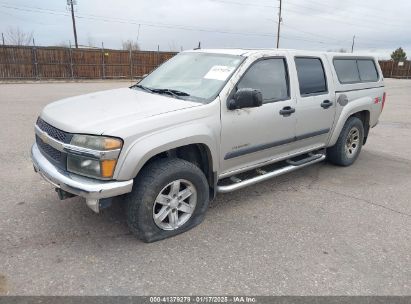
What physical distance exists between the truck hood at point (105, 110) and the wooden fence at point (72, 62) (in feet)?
73.0

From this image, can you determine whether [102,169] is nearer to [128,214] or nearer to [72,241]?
[128,214]

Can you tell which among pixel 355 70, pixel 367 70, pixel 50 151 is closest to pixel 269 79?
pixel 355 70

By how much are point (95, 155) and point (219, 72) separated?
66.7 inches

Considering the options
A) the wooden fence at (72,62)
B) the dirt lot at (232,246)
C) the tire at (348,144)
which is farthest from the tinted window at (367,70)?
the wooden fence at (72,62)

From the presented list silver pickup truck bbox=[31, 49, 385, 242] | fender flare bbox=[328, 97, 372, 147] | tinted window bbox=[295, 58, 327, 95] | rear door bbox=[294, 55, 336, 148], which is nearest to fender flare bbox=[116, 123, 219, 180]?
silver pickup truck bbox=[31, 49, 385, 242]

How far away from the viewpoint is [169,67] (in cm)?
452

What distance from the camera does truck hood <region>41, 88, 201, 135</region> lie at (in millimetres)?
2947

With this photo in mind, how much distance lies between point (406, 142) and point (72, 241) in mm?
7146

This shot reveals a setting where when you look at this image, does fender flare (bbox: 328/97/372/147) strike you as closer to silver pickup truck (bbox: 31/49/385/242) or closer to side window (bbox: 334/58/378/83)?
silver pickup truck (bbox: 31/49/385/242)

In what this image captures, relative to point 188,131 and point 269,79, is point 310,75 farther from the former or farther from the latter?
point 188,131

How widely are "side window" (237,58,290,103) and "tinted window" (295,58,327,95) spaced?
29cm

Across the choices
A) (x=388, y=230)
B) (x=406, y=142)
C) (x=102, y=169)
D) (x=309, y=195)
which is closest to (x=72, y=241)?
(x=102, y=169)

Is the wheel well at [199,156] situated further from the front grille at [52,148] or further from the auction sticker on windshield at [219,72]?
the front grille at [52,148]

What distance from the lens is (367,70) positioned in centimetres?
578
